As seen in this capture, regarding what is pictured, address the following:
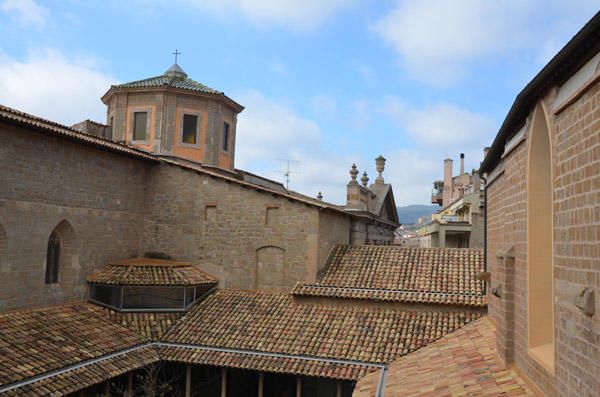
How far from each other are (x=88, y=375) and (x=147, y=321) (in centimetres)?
393

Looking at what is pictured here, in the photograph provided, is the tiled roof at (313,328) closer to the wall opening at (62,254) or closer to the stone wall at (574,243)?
the wall opening at (62,254)

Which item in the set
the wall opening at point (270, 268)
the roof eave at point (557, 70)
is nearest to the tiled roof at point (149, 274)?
the wall opening at point (270, 268)

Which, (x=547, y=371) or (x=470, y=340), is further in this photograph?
(x=470, y=340)

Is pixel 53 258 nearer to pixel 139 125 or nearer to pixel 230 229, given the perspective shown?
pixel 230 229

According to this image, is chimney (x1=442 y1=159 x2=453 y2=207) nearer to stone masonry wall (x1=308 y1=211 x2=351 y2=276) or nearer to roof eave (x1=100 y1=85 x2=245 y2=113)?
stone masonry wall (x1=308 y1=211 x2=351 y2=276)

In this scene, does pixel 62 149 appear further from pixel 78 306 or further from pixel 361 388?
→ pixel 361 388

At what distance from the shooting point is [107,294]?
16.0 meters

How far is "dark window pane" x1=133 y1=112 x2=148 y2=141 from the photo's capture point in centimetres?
2202

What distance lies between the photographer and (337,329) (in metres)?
14.5

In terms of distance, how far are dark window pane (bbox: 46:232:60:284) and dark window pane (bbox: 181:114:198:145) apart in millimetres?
8145

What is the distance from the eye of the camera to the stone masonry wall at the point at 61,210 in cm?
1323

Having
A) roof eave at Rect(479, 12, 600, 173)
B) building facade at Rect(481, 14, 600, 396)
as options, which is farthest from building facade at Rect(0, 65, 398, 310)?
roof eave at Rect(479, 12, 600, 173)

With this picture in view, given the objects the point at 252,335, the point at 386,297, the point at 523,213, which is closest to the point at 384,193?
the point at 386,297

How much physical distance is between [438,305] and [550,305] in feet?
25.3
